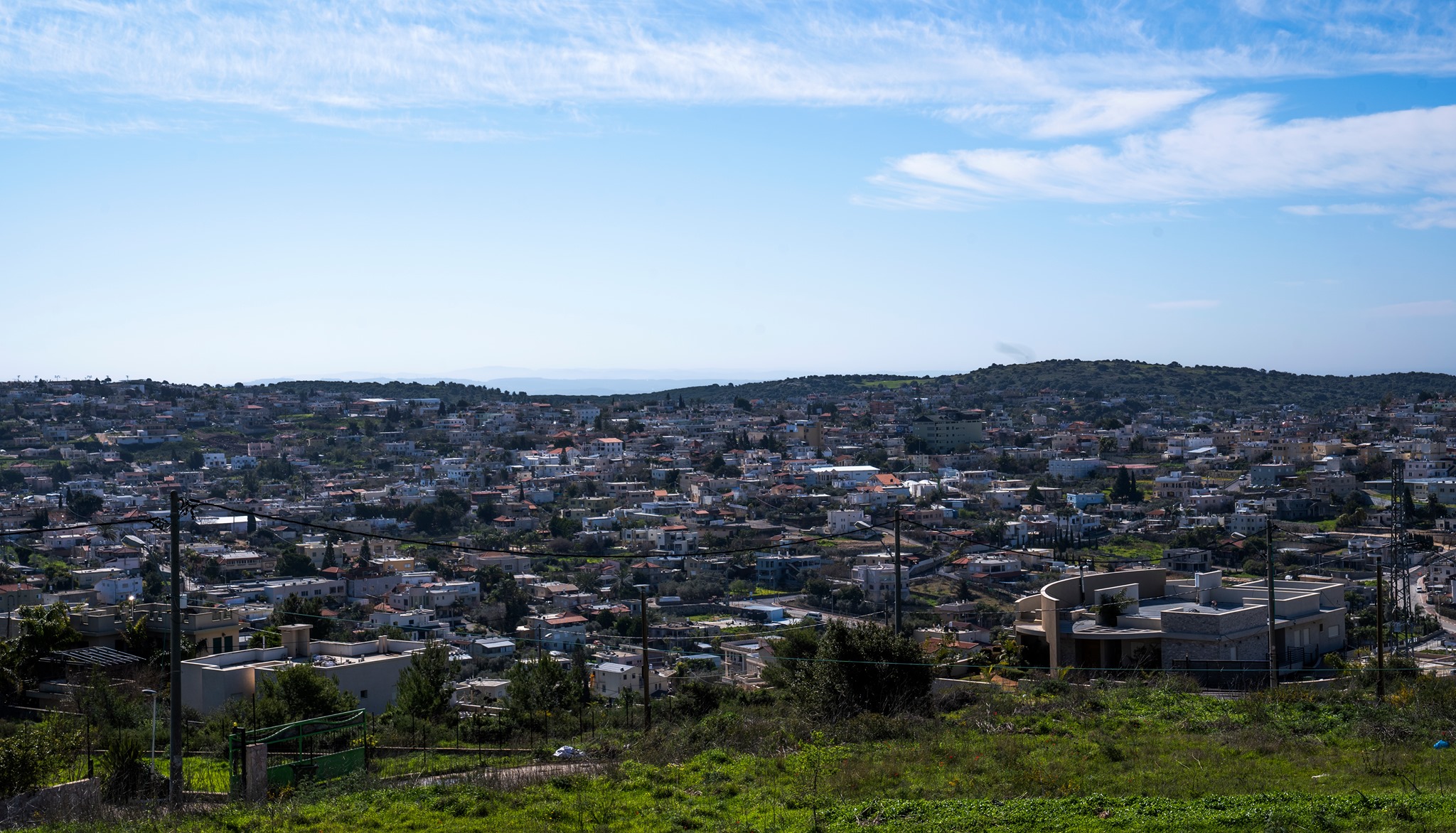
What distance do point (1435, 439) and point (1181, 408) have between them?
48.2 m

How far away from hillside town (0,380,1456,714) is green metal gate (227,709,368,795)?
2.07 m

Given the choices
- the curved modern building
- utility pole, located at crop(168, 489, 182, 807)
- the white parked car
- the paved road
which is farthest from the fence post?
the paved road

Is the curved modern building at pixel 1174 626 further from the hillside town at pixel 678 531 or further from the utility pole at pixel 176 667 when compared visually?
the utility pole at pixel 176 667

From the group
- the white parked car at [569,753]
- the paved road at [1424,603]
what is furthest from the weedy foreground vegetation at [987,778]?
the paved road at [1424,603]

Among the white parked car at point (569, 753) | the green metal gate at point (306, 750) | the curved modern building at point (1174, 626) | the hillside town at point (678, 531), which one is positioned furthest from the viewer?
the hillside town at point (678, 531)

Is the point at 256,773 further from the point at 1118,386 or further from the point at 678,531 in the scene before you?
the point at 1118,386

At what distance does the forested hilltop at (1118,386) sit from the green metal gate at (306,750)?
12523 cm

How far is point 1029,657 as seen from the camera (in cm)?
1856

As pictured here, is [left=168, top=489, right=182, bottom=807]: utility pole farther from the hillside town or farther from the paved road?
the paved road

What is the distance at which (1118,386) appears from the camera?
141750 millimetres

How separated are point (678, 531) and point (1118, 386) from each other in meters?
96.0

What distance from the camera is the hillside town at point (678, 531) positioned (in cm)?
2006

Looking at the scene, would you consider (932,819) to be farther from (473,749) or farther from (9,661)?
(9,661)

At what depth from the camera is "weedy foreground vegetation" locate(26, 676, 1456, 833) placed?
7.91m
